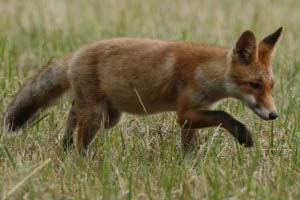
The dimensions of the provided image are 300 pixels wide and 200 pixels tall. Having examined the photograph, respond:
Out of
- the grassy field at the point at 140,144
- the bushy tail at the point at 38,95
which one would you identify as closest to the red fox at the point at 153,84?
the bushy tail at the point at 38,95

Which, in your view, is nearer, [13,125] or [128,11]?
[13,125]

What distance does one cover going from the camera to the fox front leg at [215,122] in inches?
285

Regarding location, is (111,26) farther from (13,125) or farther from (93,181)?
(93,181)

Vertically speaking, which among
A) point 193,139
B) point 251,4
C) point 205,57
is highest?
point 205,57

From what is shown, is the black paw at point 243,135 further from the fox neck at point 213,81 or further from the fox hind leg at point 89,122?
the fox hind leg at point 89,122

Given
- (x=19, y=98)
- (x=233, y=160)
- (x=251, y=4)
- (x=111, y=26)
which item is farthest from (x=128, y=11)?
(x=233, y=160)

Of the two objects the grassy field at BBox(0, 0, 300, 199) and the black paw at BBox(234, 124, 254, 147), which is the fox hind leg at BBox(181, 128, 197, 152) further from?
the black paw at BBox(234, 124, 254, 147)

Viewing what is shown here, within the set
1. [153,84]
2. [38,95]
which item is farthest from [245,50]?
[38,95]

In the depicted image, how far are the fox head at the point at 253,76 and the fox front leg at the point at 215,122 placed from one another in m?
0.19

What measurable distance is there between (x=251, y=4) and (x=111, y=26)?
2797 mm

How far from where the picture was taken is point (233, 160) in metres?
7.11

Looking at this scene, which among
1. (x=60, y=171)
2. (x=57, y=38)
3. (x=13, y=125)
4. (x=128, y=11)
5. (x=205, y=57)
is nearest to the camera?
(x=60, y=171)

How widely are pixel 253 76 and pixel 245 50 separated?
23 centimetres

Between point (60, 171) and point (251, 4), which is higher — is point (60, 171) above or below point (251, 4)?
above
